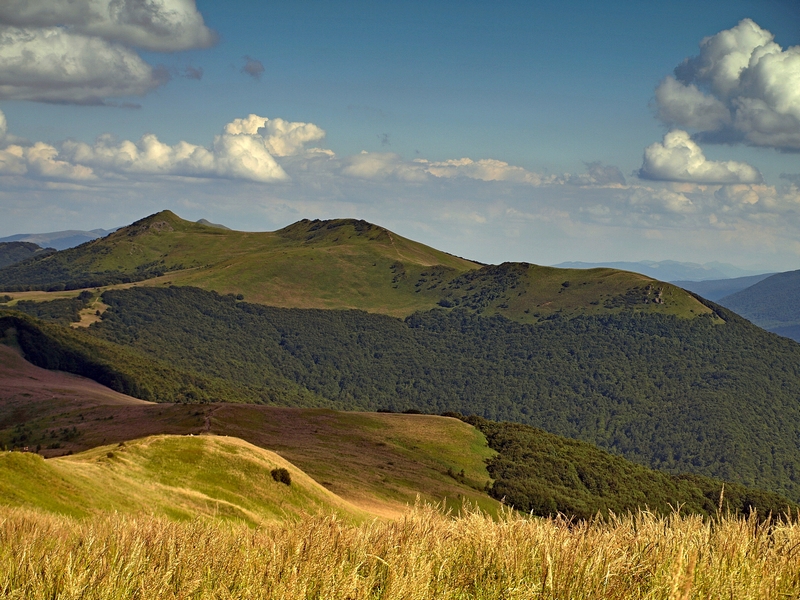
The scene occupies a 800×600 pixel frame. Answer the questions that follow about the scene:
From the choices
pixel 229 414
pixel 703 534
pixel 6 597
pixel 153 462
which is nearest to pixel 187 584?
pixel 6 597

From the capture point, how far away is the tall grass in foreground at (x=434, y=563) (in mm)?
9242

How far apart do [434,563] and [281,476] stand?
41794mm

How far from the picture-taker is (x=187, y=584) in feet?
32.3

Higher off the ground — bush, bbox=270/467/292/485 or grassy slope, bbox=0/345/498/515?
bush, bbox=270/467/292/485

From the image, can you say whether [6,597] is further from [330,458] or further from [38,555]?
[330,458]

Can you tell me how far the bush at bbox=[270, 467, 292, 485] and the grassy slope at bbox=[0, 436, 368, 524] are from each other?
0.32 metres

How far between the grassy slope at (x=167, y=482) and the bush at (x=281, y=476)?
32 cm

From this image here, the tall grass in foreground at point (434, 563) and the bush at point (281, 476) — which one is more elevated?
the tall grass in foreground at point (434, 563)

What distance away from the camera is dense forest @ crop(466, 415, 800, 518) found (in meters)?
104

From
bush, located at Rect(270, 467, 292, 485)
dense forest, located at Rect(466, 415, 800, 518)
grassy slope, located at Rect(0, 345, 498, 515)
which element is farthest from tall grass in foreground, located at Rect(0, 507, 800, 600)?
dense forest, located at Rect(466, 415, 800, 518)

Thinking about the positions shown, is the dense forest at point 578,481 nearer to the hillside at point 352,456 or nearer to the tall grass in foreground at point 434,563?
the hillside at point 352,456

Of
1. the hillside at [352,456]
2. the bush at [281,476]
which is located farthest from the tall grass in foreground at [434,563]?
the bush at [281,476]

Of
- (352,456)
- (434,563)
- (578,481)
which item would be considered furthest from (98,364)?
(434,563)

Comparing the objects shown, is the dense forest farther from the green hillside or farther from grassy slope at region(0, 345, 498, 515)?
the green hillside
